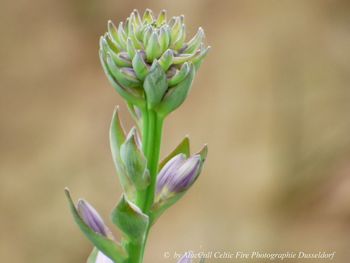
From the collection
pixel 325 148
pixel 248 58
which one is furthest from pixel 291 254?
pixel 248 58

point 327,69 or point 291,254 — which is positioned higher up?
point 327,69

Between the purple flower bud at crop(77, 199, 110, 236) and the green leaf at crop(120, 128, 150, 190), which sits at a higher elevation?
the green leaf at crop(120, 128, 150, 190)

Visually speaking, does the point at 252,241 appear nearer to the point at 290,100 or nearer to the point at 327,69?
the point at 290,100

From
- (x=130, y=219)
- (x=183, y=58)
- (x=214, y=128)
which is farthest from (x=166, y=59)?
(x=214, y=128)

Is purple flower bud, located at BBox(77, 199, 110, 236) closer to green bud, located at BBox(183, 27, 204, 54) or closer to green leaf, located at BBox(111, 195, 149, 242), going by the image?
green leaf, located at BBox(111, 195, 149, 242)

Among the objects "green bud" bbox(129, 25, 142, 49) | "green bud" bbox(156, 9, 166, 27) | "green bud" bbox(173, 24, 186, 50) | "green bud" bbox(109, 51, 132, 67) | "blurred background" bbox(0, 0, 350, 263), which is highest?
"green bud" bbox(156, 9, 166, 27)

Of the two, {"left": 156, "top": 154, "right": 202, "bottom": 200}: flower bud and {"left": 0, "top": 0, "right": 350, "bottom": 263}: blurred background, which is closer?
{"left": 156, "top": 154, "right": 202, "bottom": 200}: flower bud

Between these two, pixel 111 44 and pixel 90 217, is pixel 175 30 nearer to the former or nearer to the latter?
pixel 111 44

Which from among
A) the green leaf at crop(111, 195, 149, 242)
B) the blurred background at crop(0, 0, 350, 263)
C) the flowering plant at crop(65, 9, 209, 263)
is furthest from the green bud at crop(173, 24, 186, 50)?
the blurred background at crop(0, 0, 350, 263)
